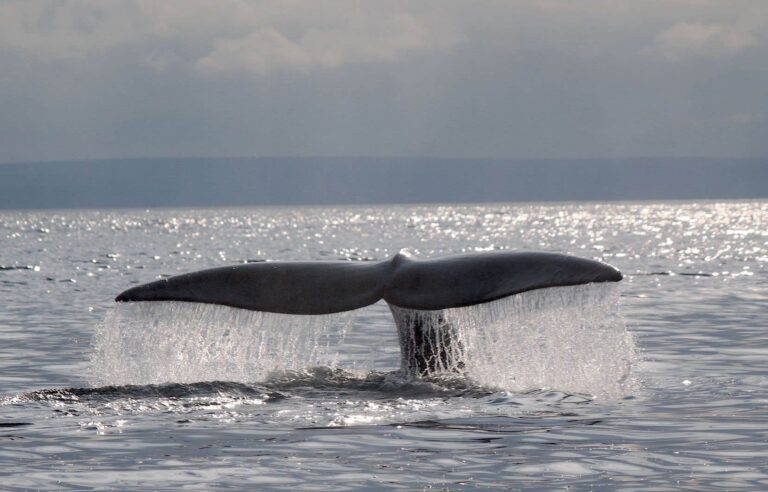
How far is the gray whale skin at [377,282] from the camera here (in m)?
8.98

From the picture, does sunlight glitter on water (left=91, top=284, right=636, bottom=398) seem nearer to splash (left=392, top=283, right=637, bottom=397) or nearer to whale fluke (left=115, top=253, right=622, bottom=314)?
splash (left=392, top=283, right=637, bottom=397)

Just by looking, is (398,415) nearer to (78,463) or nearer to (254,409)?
(254,409)

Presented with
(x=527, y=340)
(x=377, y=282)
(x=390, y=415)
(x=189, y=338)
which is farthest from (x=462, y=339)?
(x=189, y=338)

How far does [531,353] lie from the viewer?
1175 centimetres

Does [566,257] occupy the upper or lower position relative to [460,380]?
upper

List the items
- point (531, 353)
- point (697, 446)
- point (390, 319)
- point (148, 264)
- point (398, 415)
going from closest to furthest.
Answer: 1. point (697, 446)
2. point (398, 415)
3. point (531, 353)
4. point (390, 319)
5. point (148, 264)

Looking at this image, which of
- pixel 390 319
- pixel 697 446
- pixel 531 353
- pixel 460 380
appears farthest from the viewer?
pixel 390 319

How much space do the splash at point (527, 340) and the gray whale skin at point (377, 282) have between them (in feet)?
0.47

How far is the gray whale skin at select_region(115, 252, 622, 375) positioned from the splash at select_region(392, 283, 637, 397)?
0.14m

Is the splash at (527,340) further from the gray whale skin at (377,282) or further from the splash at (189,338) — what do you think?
the splash at (189,338)

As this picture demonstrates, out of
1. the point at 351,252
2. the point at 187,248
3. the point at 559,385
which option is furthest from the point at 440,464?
the point at 187,248

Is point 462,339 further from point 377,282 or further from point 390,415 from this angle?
point 377,282

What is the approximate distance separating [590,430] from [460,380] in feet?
5.79

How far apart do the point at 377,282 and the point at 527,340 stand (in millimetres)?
1685
